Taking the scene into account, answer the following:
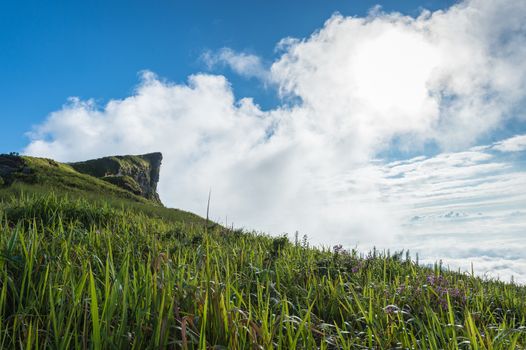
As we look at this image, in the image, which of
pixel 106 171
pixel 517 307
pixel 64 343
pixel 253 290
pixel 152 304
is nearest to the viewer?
pixel 64 343

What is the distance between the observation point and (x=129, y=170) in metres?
107

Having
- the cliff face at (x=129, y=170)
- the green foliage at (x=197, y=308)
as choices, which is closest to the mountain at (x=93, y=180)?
the cliff face at (x=129, y=170)

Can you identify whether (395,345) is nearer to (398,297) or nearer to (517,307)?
(398,297)

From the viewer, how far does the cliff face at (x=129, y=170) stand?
7300cm

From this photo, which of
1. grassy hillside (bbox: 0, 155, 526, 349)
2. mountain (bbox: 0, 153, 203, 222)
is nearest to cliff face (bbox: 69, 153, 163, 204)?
mountain (bbox: 0, 153, 203, 222)

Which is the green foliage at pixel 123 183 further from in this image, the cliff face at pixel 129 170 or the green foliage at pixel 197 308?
the green foliage at pixel 197 308

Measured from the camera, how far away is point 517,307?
7.14 m

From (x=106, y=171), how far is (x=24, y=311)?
9599cm

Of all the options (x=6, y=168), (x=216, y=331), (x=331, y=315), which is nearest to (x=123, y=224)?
(x=331, y=315)

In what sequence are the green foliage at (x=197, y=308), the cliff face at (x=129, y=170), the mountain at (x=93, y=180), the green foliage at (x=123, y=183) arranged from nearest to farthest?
1. the green foliage at (x=197, y=308)
2. the mountain at (x=93, y=180)
3. the green foliage at (x=123, y=183)
4. the cliff face at (x=129, y=170)

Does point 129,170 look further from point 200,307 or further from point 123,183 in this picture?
point 200,307

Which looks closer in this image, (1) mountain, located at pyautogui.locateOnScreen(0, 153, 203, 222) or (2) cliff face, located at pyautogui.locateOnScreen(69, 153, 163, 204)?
(1) mountain, located at pyautogui.locateOnScreen(0, 153, 203, 222)

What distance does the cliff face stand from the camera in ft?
240

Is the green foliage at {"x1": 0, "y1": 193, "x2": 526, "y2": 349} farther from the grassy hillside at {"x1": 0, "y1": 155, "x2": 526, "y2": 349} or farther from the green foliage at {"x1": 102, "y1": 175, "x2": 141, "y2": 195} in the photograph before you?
the green foliage at {"x1": 102, "y1": 175, "x2": 141, "y2": 195}
